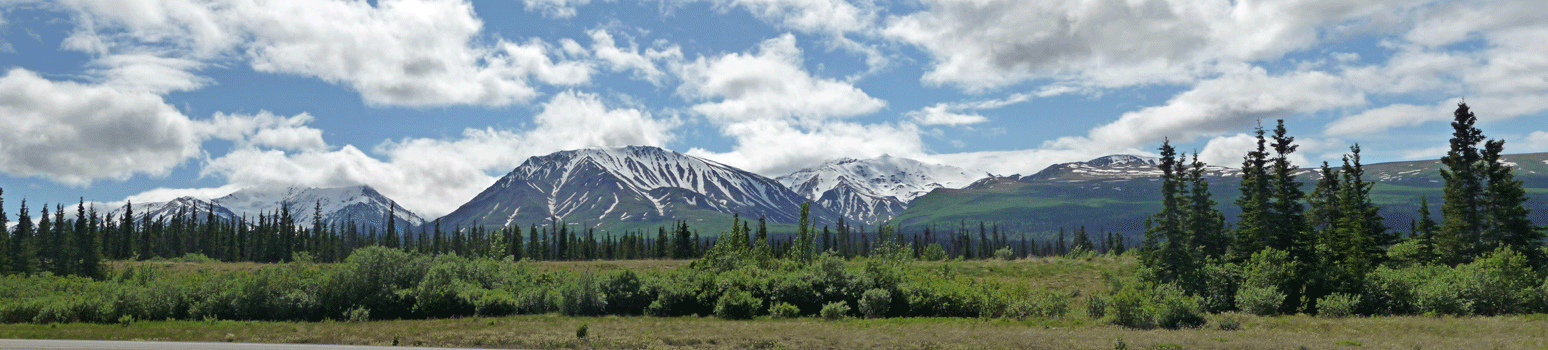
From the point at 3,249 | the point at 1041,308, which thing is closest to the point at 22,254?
the point at 3,249

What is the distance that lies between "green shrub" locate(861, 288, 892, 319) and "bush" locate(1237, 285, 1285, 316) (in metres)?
17.0

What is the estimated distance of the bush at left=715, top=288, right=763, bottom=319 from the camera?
118 feet

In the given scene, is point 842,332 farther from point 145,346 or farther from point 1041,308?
point 145,346

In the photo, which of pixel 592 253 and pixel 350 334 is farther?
pixel 592 253

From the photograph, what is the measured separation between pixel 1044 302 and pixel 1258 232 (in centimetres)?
2150

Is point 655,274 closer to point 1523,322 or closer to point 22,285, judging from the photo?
point 22,285

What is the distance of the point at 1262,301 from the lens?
36.0 m

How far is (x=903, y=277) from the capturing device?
40.0m

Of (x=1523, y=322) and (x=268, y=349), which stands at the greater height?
(x=268, y=349)

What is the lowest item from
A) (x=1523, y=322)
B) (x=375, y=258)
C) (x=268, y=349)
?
(x=1523, y=322)

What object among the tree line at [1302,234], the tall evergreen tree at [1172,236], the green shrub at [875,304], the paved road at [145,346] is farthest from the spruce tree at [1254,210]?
the paved road at [145,346]

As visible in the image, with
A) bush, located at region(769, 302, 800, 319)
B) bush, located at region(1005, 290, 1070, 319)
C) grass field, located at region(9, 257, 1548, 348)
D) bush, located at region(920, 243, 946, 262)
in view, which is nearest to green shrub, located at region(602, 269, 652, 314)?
grass field, located at region(9, 257, 1548, 348)

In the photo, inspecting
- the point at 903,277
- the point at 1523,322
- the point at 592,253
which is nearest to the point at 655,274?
the point at 903,277

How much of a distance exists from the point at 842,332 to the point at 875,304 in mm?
7238
